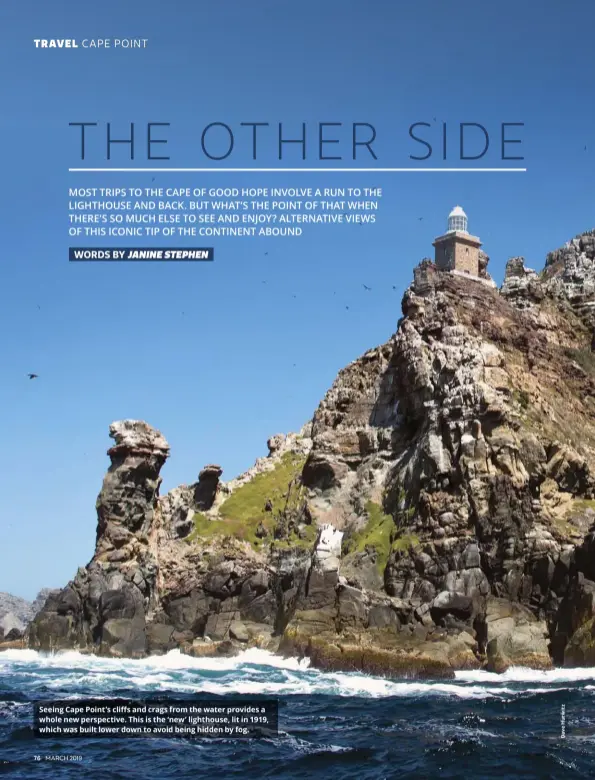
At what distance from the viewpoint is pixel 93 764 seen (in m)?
38.5

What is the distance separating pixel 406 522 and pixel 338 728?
172 ft

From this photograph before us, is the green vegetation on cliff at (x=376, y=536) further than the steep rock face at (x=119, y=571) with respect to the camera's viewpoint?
Yes

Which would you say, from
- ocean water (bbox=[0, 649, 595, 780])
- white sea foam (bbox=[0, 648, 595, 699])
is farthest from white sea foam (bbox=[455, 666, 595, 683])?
ocean water (bbox=[0, 649, 595, 780])

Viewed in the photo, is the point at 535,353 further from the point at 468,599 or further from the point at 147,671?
the point at 147,671

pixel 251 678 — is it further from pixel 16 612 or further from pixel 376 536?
pixel 16 612

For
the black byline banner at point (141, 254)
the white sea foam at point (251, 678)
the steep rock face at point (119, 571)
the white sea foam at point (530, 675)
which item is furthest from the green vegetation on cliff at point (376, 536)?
the black byline banner at point (141, 254)

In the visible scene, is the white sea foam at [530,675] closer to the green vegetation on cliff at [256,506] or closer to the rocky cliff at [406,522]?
the rocky cliff at [406,522]

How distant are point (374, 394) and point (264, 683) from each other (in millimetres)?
57578

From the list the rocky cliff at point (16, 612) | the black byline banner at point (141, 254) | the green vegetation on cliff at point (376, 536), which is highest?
the black byline banner at point (141, 254)

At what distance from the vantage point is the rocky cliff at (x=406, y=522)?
83938mm

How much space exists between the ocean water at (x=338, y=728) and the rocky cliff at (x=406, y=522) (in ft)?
23.4

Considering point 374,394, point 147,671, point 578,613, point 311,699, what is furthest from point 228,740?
point 374,394

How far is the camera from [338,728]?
162ft

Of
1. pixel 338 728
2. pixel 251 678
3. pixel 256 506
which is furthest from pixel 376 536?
pixel 338 728
